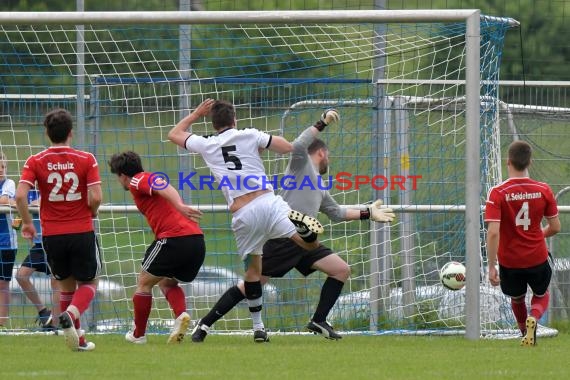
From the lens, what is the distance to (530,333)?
985cm

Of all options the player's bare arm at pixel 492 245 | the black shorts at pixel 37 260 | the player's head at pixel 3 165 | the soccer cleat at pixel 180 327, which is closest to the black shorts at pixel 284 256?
the soccer cleat at pixel 180 327

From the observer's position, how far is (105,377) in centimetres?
788

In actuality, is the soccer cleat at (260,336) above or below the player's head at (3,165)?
below

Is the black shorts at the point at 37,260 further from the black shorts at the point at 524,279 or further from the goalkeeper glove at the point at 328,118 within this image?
the black shorts at the point at 524,279

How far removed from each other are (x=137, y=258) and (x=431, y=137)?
3116 mm

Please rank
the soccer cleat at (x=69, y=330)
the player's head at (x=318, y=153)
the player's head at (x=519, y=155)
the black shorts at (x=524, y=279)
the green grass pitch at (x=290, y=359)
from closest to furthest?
the green grass pitch at (x=290, y=359) < the soccer cleat at (x=69, y=330) < the player's head at (x=519, y=155) < the black shorts at (x=524, y=279) < the player's head at (x=318, y=153)

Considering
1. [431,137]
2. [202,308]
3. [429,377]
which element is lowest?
[429,377]

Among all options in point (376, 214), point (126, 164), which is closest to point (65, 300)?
Answer: point (126, 164)

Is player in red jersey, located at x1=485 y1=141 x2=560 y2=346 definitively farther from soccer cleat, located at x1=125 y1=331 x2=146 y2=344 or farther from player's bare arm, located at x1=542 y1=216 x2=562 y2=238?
soccer cleat, located at x1=125 y1=331 x2=146 y2=344

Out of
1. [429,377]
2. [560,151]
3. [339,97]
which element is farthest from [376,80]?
[429,377]

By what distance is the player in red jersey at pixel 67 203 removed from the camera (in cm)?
945

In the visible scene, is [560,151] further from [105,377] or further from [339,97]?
[105,377]

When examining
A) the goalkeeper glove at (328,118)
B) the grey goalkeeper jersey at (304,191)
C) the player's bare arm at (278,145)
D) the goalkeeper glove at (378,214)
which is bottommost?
the goalkeeper glove at (378,214)

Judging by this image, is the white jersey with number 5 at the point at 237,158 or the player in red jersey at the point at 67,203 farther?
the white jersey with number 5 at the point at 237,158
